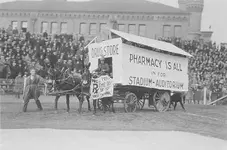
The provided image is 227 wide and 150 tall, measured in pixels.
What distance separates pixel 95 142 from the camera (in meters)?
10.4

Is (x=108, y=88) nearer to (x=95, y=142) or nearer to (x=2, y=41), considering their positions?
(x=95, y=142)

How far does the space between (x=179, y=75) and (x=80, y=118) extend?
6.58m

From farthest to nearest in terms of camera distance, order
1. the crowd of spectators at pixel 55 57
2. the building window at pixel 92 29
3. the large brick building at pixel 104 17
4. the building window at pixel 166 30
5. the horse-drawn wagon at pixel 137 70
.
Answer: the building window at pixel 92 29
the large brick building at pixel 104 17
the building window at pixel 166 30
the crowd of spectators at pixel 55 57
the horse-drawn wagon at pixel 137 70

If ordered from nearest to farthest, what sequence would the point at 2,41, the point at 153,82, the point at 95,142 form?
the point at 95,142
the point at 153,82
the point at 2,41

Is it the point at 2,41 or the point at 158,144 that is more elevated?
the point at 2,41

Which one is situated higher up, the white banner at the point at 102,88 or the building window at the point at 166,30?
the building window at the point at 166,30

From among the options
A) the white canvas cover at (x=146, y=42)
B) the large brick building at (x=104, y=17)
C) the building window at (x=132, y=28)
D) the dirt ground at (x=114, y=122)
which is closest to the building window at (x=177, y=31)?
the large brick building at (x=104, y=17)

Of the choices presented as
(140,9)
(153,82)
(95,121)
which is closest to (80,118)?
(95,121)

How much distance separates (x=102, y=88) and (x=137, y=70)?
1.98 m

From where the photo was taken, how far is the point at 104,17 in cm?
5731

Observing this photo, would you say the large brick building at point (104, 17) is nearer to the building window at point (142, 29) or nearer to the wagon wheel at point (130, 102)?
the building window at point (142, 29)

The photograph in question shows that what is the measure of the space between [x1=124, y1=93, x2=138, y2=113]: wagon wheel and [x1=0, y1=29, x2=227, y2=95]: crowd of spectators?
6.49 meters

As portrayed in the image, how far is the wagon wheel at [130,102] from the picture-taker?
1733 cm

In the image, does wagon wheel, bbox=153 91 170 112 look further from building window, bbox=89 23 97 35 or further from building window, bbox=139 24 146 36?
building window, bbox=89 23 97 35
